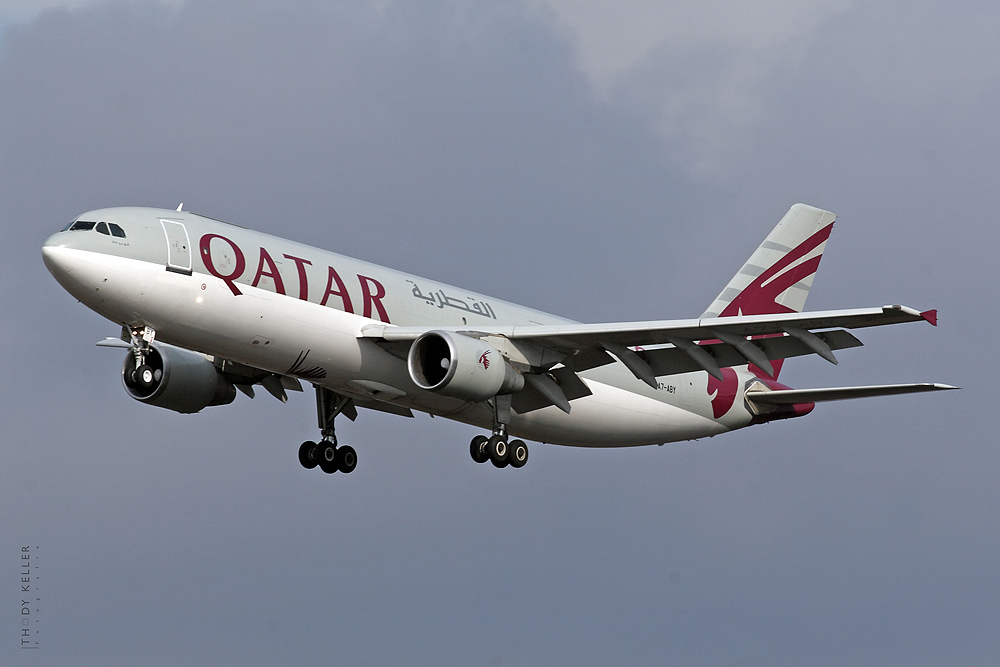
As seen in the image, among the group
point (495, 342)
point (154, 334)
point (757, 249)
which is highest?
point (757, 249)

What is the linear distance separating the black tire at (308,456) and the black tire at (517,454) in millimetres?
A: 6314

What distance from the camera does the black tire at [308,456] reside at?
36.9 metres

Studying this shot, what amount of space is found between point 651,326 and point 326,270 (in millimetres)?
7475

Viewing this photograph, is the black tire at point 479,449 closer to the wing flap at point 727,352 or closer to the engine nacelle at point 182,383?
the wing flap at point 727,352

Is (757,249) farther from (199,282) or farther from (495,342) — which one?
(199,282)

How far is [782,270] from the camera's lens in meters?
41.9

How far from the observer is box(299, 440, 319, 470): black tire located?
36.9 metres

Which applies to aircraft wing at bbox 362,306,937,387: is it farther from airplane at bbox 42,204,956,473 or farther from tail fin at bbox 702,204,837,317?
tail fin at bbox 702,204,837,317

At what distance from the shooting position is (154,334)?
29.2m

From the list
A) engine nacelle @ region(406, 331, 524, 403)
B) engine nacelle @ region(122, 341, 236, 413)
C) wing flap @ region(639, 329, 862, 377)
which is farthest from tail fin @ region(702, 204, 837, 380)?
engine nacelle @ region(122, 341, 236, 413)

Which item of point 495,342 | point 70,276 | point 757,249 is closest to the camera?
point 70,276

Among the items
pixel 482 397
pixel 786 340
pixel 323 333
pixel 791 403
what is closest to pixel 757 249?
pixel 791 403

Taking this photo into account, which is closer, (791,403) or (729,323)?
(729,323)

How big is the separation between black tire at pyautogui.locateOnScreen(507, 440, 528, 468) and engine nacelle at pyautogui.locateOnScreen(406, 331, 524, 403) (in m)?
1.96
